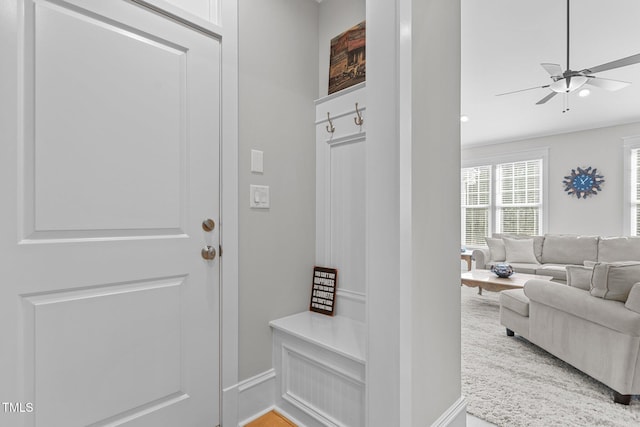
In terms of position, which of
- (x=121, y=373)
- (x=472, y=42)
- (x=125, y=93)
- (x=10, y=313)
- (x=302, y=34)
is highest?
(x=472, y=42)

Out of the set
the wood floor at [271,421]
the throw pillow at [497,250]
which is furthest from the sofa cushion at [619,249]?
the wood floor at [271,421]

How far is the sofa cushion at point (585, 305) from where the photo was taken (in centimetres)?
181

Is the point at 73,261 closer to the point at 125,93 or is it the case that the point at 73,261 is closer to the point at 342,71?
the point at 125,93

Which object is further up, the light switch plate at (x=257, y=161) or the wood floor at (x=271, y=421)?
the light switch plate at (x=257, y=161)

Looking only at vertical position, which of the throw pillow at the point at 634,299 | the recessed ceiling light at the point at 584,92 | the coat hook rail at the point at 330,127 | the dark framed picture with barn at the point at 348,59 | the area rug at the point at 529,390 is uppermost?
the recessed ceiling light at the point at 584,92

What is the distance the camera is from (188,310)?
1445 mm

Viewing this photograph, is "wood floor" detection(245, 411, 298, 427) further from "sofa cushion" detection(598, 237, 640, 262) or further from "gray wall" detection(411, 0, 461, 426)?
"sofa cushion" detection(598, 237, 640, 262)

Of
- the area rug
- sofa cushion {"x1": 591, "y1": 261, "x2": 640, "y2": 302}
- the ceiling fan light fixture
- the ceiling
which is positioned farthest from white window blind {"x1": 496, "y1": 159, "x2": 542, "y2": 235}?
sofa cushion {"x1": 591, "y1": 261, "x2": 640, "y2": 302}

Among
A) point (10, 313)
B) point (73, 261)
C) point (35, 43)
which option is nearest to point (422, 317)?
point (73, 261)

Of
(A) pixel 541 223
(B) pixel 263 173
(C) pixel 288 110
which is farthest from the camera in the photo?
(A) pixel 541 223

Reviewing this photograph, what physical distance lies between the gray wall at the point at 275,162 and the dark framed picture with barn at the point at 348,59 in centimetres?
15

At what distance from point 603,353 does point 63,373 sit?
9.31 feet

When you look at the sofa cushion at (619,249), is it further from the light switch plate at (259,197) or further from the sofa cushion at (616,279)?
the light switch plate at (259,197)

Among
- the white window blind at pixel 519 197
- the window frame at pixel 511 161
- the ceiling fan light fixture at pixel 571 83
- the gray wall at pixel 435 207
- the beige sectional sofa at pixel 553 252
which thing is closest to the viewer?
the gray wall at pixel 435 207
